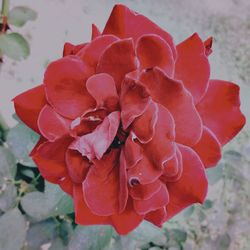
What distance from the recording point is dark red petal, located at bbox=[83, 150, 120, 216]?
56 centimetres

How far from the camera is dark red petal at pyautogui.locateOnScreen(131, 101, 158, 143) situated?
540 mm

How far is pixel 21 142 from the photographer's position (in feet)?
2.02

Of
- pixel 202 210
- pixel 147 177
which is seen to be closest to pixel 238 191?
pixel 202 210

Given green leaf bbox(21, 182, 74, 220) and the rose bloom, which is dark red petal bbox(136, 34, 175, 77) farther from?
green leaf bbox(21, 182, 74, 220)

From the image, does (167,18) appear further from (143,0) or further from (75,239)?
(75,239)

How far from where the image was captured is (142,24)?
1.89ft

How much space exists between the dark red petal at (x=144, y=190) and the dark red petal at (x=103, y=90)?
8 centimetres

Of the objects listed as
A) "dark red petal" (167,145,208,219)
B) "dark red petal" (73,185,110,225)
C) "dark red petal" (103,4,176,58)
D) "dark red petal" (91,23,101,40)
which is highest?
"dark red petal" (103,4,176,58)

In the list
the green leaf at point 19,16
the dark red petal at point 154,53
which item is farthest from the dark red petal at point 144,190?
the green leaf at point 19,16

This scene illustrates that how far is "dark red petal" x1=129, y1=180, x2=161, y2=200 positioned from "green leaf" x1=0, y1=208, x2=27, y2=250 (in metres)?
0.14

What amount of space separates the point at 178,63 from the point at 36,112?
0.46 ft

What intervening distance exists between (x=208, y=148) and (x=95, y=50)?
142mm

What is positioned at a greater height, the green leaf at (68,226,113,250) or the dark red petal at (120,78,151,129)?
the dark red petal at (120,78,151,129)

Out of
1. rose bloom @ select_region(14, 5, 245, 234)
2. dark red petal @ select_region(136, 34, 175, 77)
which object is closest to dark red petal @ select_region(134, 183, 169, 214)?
rose bloom @ select_region(14, 5, 245, 234)
